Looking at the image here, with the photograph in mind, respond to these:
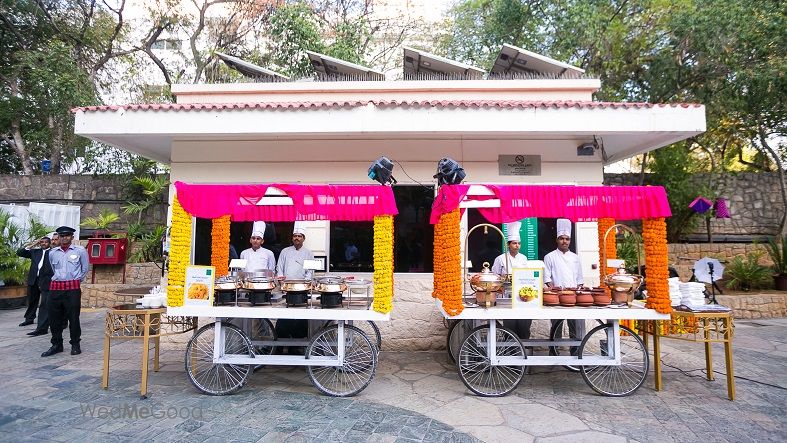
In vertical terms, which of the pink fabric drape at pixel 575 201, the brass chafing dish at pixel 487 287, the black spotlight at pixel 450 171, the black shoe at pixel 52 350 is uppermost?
the black spotlight at pixel 450 171

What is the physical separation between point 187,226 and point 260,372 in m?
2.11

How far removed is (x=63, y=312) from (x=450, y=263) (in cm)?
568

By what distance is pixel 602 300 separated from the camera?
4.79 meters

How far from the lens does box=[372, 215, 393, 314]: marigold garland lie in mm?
4559

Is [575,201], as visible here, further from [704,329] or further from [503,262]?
[704,329]

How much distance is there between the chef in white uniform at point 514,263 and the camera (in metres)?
5.76

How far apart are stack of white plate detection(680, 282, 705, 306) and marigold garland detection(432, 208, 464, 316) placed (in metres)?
2.66

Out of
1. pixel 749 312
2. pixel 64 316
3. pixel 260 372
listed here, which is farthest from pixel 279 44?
pixel 749 312

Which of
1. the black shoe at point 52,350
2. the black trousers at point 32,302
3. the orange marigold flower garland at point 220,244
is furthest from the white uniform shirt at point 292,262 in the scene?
the black trousers at point 32,302

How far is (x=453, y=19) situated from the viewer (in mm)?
15211

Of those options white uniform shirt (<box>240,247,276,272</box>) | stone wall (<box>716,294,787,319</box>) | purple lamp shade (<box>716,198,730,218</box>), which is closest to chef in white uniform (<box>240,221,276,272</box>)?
white uniform shirt (<box>240,247,276,272</box>)

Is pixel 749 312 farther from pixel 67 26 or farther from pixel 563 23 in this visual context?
pixel 67 26

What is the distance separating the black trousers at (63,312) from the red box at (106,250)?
13.7ft

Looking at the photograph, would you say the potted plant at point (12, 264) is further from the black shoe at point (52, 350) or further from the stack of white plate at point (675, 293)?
the stack of white plate at point (675, 293)
